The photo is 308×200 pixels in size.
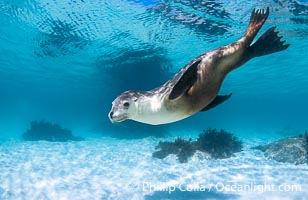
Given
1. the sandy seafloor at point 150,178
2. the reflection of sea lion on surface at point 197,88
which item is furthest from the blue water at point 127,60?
the reflection of sea lion on surface at point 197,88

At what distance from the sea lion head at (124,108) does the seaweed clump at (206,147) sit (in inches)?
366

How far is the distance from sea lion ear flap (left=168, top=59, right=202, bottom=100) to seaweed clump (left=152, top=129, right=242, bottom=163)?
9575 millimetres

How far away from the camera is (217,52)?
9.79 feet

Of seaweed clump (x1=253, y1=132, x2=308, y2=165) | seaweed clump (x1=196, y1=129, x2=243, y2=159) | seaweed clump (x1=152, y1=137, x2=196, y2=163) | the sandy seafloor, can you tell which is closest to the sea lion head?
the sandy seafloor

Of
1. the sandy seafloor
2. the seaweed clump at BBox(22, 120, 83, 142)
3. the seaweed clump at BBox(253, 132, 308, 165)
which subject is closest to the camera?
the sandy seafloor

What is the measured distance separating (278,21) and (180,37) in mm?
7054

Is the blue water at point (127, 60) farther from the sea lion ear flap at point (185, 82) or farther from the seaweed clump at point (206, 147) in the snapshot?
the sea lion ear flap at point (185, 82)

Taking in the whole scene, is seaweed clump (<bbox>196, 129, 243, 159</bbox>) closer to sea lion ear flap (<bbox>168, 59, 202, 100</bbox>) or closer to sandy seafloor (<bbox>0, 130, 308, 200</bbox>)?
sandy seafloor (<bbox>0, 130, 308, 200</bbox>)

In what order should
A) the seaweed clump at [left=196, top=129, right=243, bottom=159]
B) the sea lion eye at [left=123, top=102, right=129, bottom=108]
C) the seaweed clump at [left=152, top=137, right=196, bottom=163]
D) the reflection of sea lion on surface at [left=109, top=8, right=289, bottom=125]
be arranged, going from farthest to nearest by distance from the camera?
the seaweed clump at [left=196, top=129, right=243, bottom=159], the seaweed clump at [left=152, top=137, right=196, bottom=163], the sea lion eye at [left=123, top=102, right=129, bottom=108], the reflection of sea lion on surface at [left=109, top=8, right=289, bottom=125]

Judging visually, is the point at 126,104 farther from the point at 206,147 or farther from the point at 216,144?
the point at 216,144

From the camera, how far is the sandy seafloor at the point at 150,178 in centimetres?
789

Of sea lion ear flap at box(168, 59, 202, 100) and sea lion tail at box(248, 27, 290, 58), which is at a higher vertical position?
sea lion tail at box(248, 27, 290, 58)

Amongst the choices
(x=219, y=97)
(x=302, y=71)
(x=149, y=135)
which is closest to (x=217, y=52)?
(x=219, y=97)

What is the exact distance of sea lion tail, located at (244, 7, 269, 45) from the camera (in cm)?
305
